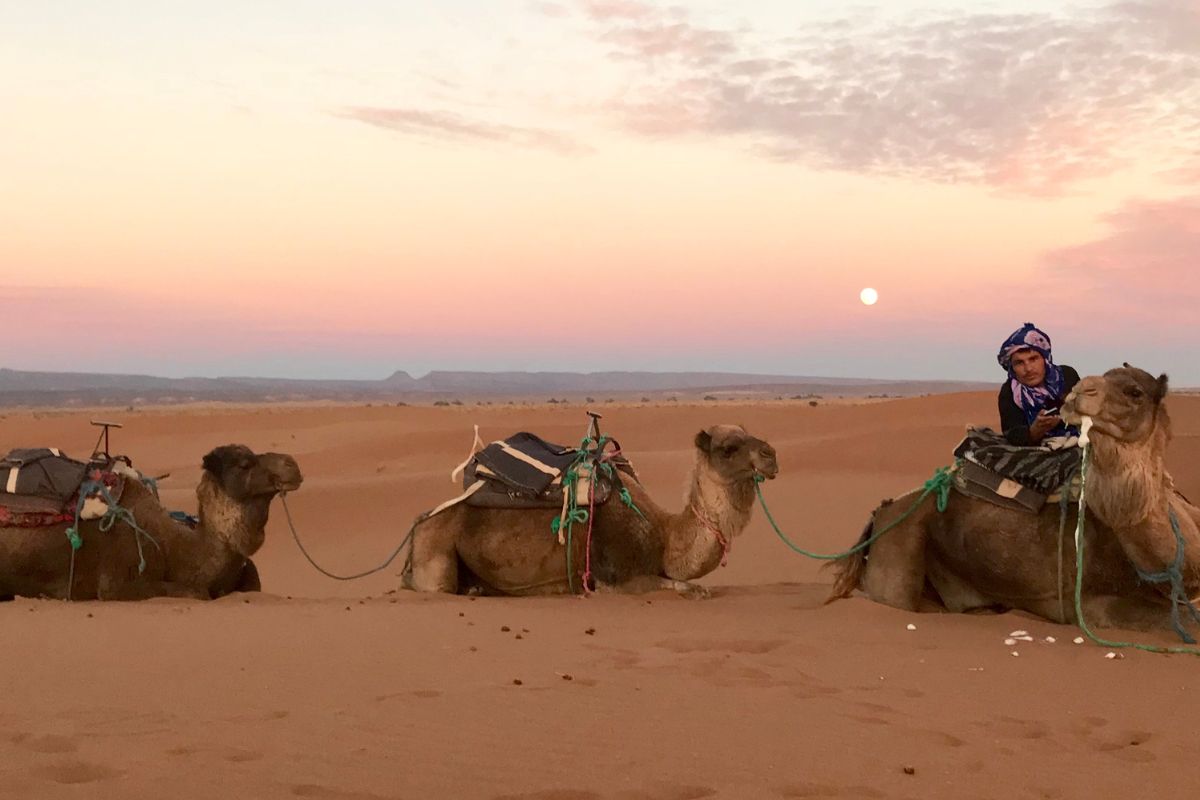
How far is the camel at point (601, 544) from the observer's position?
29.2 ft

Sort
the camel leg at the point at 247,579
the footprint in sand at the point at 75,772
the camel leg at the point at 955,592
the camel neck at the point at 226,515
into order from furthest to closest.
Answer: the camel leg at the point at 247,579
the camel neck at the point at 226,515
the camel leg at the point at 955,592
the footprint in sand at the point at 75,772

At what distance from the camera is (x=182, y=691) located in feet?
18.2

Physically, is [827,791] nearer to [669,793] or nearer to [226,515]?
[669,793]

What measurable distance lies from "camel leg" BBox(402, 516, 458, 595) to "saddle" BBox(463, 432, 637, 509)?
0.98 feet

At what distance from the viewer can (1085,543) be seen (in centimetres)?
724

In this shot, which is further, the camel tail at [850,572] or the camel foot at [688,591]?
the camel foot at [688,591]

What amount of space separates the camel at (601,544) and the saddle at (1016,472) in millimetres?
1644

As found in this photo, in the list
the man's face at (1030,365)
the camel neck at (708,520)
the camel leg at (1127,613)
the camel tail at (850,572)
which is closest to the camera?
the camel leg at (1127,613)

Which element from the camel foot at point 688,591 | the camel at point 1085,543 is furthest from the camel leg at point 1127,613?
the camel foot at point 688,591

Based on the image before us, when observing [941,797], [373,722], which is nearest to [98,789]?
[373,722]

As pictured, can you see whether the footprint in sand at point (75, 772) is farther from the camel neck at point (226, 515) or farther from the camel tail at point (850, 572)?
the camel tail at point (850, 572)

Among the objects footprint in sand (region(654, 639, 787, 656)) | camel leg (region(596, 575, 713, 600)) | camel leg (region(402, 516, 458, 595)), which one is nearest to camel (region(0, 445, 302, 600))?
camel leg (region(402, 516, 458, 595))

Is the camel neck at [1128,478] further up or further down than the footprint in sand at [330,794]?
further up

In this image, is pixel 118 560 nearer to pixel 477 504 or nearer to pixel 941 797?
pixel 477 504
